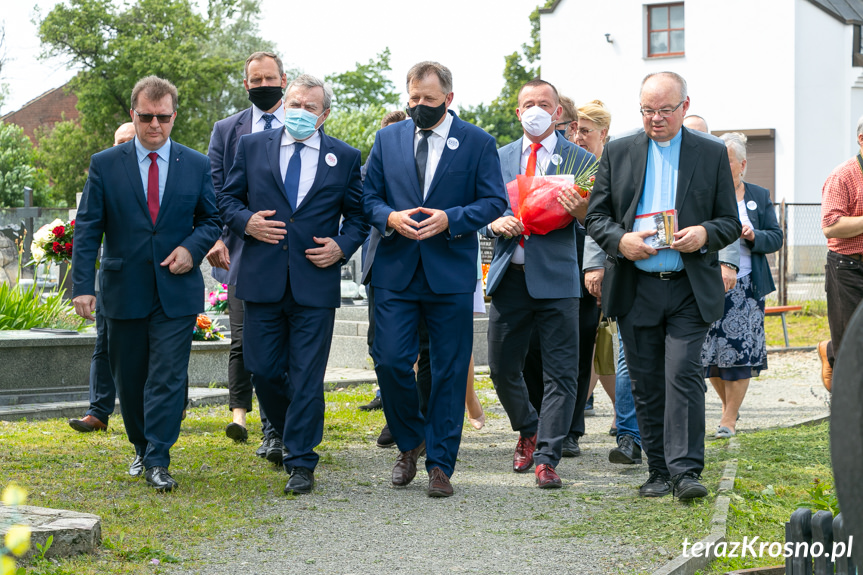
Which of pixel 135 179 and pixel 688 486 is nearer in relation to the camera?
pixel 688 486

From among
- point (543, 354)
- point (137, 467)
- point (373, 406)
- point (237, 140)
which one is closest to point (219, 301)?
point (373, 406)

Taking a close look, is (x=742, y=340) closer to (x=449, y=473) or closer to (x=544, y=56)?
(x=449, y=473)

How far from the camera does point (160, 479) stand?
230 inches

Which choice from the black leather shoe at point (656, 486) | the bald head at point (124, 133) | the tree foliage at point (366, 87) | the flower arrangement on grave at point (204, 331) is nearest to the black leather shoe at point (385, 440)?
the black leather shoe at point (656, 486)

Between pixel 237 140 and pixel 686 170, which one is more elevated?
pixel 237 140

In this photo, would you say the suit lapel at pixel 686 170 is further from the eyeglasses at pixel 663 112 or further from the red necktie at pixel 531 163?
the red necktie at pixel 531 163

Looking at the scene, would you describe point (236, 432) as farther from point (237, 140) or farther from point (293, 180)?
point (293, 180)

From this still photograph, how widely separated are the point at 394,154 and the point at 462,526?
7.37 ft

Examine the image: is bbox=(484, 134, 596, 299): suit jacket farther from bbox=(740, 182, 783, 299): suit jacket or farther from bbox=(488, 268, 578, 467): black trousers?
bbox=(740, 182, 783, 299): suit jacket

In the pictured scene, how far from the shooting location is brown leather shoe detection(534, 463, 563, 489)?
6.14 meters

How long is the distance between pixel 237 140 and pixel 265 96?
368mm

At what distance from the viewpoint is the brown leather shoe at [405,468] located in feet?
20.2

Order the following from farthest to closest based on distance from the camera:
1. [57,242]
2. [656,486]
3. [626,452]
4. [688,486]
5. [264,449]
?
[57,242], [626,452], [264,449], [656,486], [688,486]

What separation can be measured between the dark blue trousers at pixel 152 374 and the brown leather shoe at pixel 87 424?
167cm
